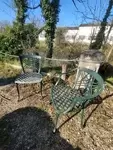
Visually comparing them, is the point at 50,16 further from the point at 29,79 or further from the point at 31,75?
the point at 29,79

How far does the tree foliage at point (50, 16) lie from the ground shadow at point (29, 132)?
5970 mm

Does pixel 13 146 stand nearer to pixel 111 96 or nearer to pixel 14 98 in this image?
pixel 14 98

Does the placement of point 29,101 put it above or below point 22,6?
below

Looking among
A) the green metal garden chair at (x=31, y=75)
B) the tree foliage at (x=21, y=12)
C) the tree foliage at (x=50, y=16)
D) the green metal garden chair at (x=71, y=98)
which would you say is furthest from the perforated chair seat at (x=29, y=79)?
the tree foliage at (x=21, y=12)

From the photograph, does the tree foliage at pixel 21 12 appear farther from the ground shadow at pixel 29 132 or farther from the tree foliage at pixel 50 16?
the ground shadow at pixel 29 132

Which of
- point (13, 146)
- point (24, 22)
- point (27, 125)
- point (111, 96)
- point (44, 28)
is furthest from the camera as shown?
point (24, 22)

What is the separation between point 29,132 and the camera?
3451mm

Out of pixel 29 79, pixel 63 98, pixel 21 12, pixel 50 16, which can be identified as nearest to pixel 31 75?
pixel 29 79

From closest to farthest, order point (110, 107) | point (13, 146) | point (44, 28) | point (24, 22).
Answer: point (13, 146), point (110, 107), point (44, 28), point (24, 22)

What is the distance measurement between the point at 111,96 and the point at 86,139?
5.69 ft

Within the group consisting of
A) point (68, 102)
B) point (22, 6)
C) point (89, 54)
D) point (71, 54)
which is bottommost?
point (71, 54)

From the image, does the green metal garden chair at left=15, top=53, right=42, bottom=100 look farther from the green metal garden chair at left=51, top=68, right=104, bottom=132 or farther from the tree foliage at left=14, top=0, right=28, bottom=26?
the tree foliage at left=14, top=0, right=28, bottom=26

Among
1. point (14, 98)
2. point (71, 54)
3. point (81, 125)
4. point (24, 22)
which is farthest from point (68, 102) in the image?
point (24, 22)

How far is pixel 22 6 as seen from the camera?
32.3 feet
